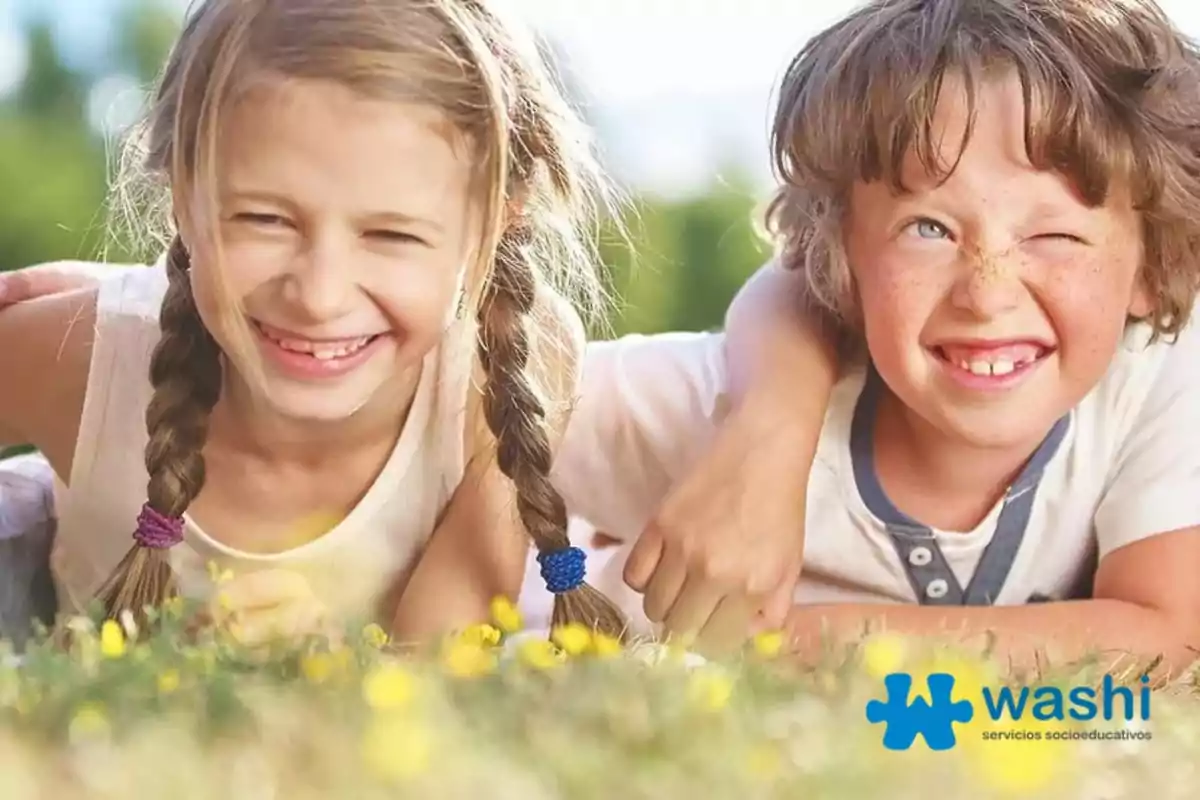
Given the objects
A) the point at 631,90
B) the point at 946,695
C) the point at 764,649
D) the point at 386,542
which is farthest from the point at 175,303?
the point at 946,695

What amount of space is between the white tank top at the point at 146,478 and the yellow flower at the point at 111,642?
24 centimetres

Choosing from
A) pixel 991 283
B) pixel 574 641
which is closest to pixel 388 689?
pixel 574 641

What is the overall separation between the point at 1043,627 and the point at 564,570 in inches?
13.0

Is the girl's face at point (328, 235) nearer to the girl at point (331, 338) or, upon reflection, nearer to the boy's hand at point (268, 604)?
the girl at point (331, 338)

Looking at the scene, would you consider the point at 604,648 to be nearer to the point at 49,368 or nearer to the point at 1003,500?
the point at 1003,500

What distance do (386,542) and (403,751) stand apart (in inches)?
20.5

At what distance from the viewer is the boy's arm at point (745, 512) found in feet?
3.47

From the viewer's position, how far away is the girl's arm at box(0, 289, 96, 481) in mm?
1183

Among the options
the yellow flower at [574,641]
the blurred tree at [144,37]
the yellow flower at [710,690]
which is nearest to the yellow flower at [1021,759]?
the yellow flower at [710,690]

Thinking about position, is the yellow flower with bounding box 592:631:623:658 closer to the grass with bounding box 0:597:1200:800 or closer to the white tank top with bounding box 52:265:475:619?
the grass with bounding box 0:597:1200:800

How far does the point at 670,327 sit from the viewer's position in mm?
1456

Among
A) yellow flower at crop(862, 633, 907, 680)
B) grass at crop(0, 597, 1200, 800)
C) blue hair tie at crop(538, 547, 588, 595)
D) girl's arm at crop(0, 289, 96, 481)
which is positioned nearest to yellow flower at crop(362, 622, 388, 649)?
grass at crop(0, 597, 1200, 800)

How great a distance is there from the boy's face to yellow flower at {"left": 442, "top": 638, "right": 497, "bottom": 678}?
42cm

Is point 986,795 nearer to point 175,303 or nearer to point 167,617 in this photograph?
point 167,617
